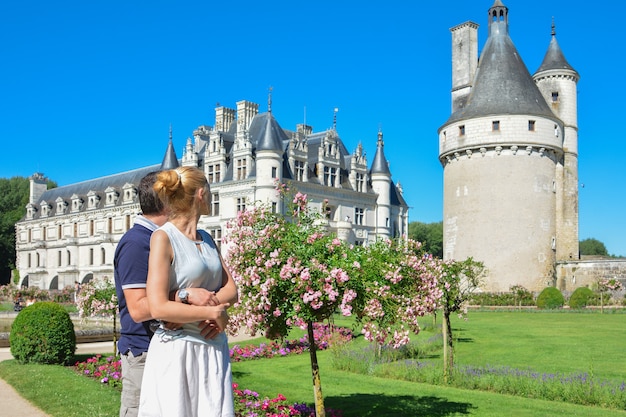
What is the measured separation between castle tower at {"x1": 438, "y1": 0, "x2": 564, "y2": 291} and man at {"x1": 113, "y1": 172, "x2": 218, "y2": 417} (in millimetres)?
32996

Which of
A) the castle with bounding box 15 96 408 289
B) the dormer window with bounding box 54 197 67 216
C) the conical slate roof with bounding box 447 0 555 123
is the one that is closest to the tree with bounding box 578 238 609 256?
the castle with bounding box 15 96 408 289

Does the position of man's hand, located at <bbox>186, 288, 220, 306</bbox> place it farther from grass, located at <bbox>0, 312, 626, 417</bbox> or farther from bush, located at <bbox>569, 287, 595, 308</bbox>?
bush, located at <bbox>569, 287, 595, 308</bbox>

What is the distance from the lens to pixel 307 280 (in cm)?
659

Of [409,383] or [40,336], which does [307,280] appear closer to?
[409,383]

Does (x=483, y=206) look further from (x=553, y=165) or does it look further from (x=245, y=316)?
(x=245, y=316)

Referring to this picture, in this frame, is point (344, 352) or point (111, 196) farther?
point (111, 196)

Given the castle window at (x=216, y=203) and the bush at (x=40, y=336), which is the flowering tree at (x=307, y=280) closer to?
the bush at (x=40, y=336)

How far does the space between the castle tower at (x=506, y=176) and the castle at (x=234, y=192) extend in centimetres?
636

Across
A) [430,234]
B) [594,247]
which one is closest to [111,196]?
[430,234]

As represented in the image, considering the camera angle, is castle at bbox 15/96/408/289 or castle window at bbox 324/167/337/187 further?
castle window at bbox 324/167/337/187

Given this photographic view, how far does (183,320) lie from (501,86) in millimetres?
35555

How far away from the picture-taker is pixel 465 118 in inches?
1437

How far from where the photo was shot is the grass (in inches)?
332

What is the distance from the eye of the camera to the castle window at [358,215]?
134 feet
